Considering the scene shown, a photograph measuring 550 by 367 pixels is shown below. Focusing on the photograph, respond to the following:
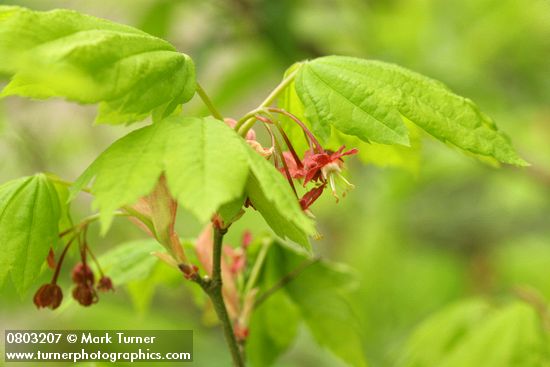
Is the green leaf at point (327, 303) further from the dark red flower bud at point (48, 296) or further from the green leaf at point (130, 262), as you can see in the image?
the dark red flower bud at point (48, 296)

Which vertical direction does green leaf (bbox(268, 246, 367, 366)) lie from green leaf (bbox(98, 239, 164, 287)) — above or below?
above

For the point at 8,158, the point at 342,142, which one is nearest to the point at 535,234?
the point at 8,158

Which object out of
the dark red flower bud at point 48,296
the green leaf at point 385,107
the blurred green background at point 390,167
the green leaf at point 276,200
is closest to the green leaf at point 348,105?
the green leaf at point 385,107

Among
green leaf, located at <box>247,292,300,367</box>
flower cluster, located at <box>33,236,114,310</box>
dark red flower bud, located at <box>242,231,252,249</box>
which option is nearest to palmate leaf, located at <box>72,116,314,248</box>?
flower cluster, located at <box>33,236,114,310</box>

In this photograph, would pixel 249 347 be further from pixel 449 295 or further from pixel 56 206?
pixel 449 295

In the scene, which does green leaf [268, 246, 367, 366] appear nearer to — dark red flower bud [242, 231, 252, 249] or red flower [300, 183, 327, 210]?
dark red flower bud [242, 231, 252, 249]

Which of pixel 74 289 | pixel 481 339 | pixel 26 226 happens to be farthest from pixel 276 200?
pixel 481 339
